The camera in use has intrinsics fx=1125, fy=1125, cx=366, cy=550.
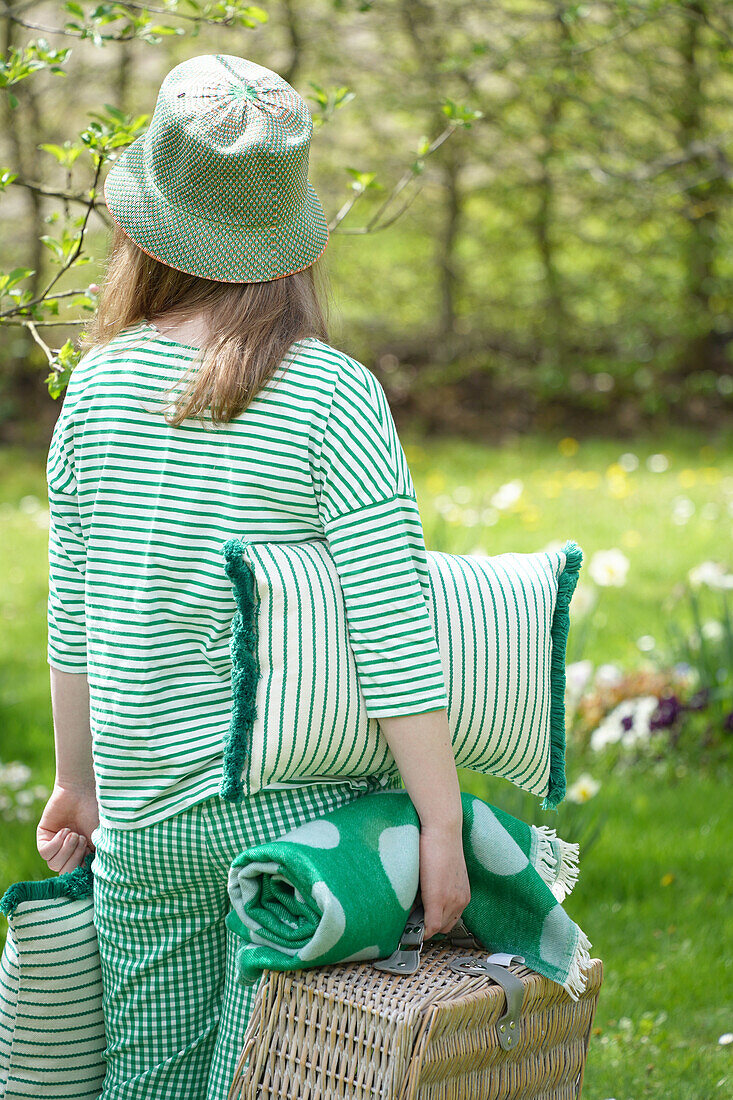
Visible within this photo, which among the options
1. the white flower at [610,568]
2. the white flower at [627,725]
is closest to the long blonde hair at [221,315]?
the white flower at [610,568]

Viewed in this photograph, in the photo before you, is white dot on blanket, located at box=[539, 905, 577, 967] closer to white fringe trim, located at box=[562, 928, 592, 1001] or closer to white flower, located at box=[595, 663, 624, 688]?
white fringe trim, located at box=[562, 928, 592, 1001]

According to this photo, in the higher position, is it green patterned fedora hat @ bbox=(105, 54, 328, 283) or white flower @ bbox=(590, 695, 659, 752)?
green patterned fedora hat @ bbox=(105, 54, 328, 283)

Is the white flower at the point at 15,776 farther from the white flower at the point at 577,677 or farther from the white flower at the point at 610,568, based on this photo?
the white flower at the point at 610,568

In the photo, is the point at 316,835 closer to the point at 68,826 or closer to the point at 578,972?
the point at 578,972

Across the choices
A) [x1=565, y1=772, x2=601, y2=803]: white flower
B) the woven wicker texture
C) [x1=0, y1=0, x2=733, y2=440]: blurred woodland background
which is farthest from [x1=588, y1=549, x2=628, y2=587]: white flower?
[x1=0, y1=0, x2=733, y2=440]: blurred woodland background

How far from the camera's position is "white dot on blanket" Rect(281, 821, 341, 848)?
138cm

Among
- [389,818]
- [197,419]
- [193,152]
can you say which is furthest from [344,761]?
[193,152]

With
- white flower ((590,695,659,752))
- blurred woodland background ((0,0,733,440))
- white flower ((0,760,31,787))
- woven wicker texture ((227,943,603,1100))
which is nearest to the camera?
woven wicker texture ((227,943,603,1100))

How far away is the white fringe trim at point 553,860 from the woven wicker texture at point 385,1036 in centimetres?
15

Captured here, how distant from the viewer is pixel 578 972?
1.50 m

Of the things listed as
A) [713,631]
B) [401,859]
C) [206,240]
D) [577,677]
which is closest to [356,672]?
[401,859]

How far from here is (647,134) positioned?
9.93 meters

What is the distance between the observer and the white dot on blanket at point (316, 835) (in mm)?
1385

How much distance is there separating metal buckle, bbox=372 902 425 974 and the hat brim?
87 cm
